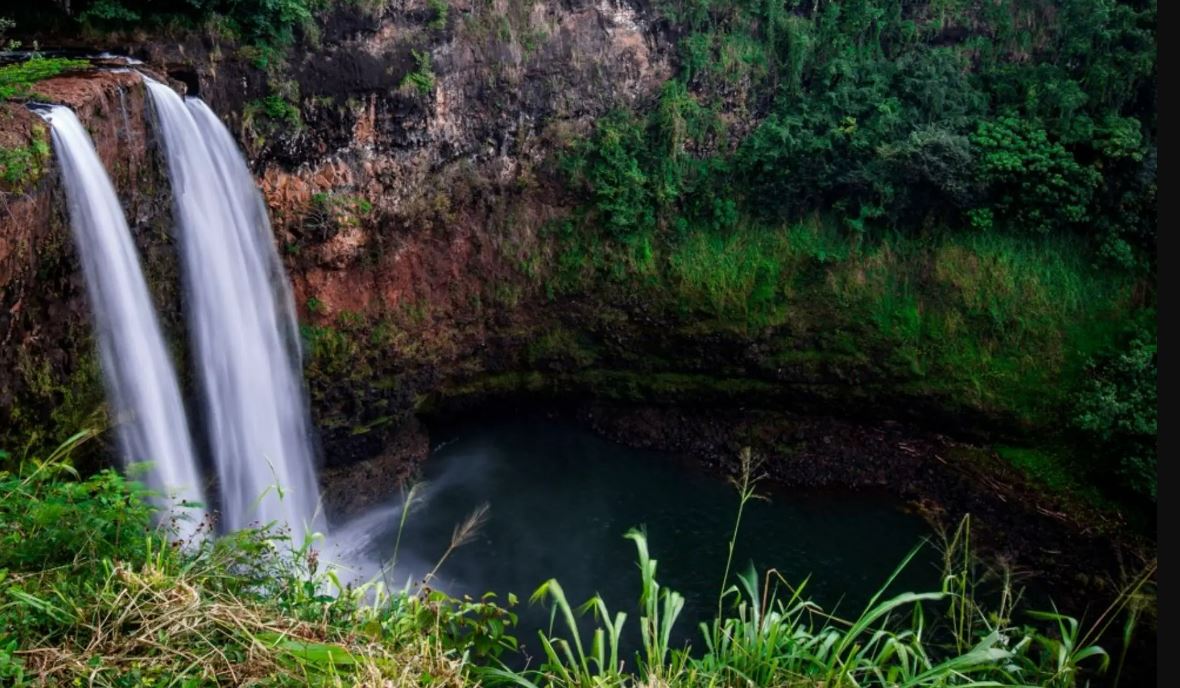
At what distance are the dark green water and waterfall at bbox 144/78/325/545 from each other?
6.08 feet

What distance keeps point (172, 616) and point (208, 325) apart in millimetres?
6539

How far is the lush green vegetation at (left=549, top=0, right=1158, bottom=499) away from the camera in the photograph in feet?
40.0

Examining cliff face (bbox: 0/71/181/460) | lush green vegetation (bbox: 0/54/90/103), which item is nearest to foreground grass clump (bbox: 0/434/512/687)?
cliff face (bbox: 0/71/181/460)

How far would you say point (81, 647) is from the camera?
320 cm

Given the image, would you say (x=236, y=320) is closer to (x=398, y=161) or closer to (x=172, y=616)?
(x=398, y=161)

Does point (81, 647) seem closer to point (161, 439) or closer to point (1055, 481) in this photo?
point (161, 439)

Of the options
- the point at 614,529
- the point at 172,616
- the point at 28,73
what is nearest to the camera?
the point at 172,616

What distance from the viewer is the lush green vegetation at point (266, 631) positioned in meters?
3.16

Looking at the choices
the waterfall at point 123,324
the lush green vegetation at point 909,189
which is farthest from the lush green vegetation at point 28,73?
the lush green vegetation at point 909,189

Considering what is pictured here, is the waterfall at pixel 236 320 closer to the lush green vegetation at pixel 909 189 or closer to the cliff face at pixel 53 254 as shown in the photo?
the cliff face at pixel 53 254

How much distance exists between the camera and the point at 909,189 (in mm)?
12617

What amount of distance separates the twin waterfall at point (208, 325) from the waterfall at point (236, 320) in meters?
0.01

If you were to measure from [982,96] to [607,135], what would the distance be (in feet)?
20.4

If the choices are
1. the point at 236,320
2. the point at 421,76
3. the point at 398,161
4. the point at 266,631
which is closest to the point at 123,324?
the point at 236,320
